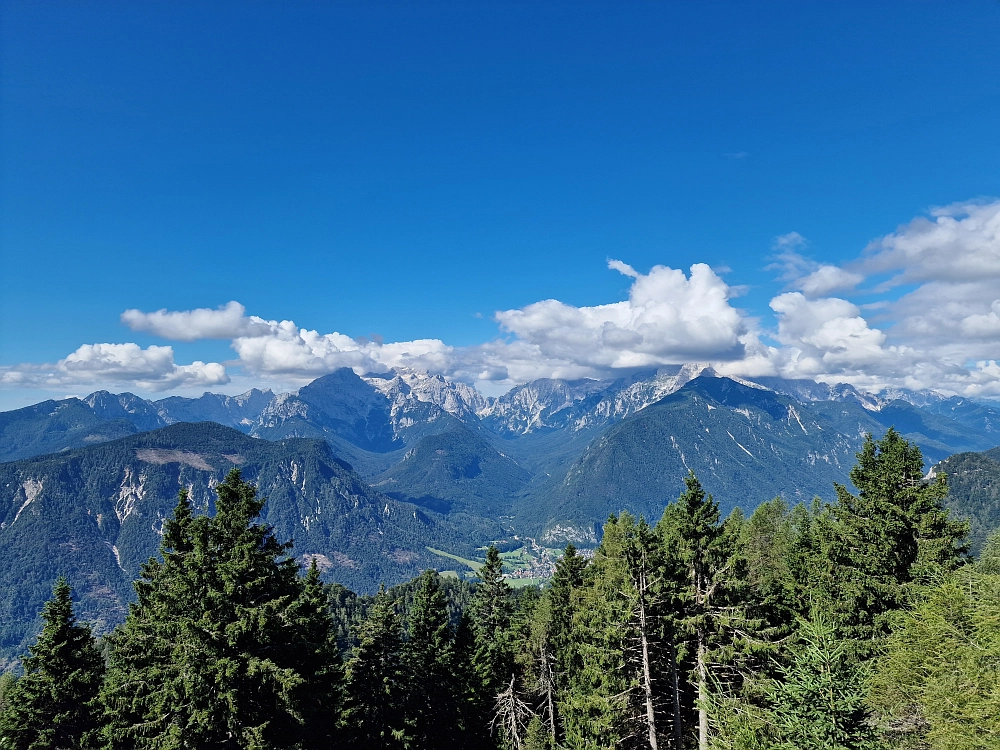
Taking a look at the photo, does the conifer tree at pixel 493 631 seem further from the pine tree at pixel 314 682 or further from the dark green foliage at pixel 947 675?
the dark green foliage at pixel 947 675

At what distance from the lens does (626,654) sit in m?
26.7

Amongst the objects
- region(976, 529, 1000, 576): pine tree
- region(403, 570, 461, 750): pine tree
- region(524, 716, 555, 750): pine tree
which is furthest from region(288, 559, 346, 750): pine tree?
region(976, 529, 1000, 576): pine tree

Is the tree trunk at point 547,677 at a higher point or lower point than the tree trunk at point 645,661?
lower

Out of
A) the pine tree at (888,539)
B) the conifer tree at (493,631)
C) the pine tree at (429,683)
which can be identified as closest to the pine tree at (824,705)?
the pine tree at (888,539)

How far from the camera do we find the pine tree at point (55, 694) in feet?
83.6

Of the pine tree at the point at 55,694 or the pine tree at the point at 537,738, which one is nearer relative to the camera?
the pine tree at the point at 55,694

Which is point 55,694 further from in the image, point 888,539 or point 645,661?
point 888,539

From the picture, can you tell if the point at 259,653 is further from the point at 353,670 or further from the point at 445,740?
the point at 445,740

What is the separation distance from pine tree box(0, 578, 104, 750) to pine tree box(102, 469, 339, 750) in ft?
18.1

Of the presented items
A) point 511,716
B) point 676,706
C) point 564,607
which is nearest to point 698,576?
point 676,706

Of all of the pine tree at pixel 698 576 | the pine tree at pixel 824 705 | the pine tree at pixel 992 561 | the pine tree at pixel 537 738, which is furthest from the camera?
the pine tree at pixel 992 561

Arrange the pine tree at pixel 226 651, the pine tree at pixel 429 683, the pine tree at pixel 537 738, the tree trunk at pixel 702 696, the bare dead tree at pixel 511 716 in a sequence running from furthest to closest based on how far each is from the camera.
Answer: the pine tree at pixel 429 683 < the bare dead tree at pixel 511 716 < the pine tree at pixel 537 738 < the tree trunk at pixel 702 696 < the pine tree at pixel 226 651

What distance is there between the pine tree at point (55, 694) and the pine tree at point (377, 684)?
→ 1459 centimetres

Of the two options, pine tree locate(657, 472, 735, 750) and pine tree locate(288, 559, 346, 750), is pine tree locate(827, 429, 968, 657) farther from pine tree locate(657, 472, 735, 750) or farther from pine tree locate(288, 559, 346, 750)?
pine tree locate(288, 559, 346, 750)
